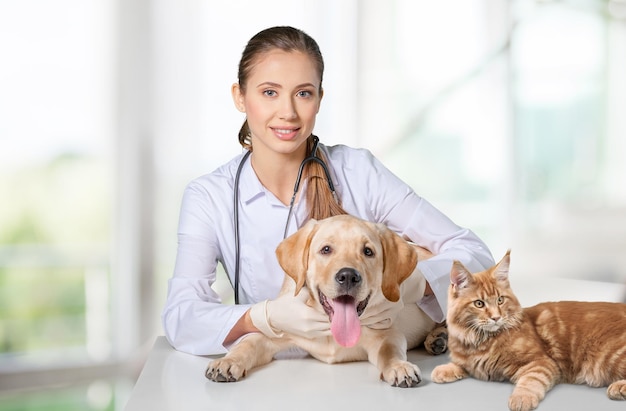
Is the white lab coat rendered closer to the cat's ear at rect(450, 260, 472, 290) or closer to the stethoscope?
the stethoscope

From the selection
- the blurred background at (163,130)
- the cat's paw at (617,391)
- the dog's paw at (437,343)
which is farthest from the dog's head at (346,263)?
the blurred background at (163,130)

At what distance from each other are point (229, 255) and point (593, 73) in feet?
12.2

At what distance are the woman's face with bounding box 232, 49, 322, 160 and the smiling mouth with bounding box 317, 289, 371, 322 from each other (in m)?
0.38

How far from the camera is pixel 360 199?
5.67 feet

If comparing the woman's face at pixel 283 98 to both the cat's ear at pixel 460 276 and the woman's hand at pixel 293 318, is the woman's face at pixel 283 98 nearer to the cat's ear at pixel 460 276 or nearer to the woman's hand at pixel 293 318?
the woman's hand at pixel 293 318

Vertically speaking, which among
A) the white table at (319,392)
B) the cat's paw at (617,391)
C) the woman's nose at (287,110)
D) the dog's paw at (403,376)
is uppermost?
the woman's nose at (287,110)

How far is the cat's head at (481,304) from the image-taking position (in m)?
1.17

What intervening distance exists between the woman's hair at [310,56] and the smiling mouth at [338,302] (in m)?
0.32

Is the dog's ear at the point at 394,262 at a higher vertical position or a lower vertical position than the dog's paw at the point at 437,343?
higher

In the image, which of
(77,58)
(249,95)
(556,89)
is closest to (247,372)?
(249,95)

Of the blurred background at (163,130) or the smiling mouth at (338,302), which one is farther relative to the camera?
the blurred background at (163,130)

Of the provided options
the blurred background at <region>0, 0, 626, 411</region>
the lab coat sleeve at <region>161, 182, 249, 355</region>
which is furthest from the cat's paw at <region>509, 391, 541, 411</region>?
the blurred background at <region>0, 0, 626, 411</region>

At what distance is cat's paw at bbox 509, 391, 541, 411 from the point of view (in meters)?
1.06

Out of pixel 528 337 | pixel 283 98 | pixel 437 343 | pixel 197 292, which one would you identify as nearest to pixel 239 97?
pixel 283 98
